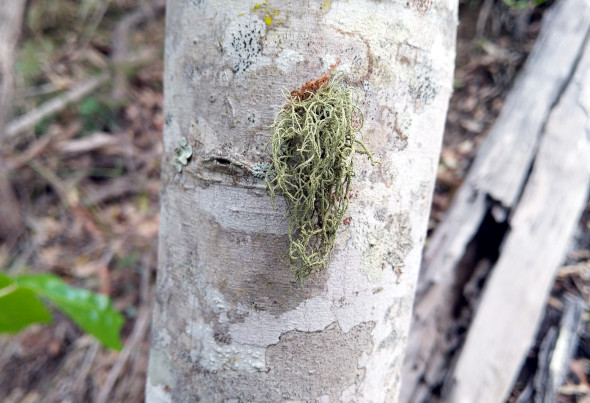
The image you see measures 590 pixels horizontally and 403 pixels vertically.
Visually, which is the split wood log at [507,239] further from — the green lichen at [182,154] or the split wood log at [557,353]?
the green lichen at [182,154]

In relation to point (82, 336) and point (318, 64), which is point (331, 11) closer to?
point (318, 64)

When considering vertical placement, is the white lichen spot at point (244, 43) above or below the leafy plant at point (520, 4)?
below

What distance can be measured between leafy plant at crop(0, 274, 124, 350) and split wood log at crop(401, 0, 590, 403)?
4.02 feet

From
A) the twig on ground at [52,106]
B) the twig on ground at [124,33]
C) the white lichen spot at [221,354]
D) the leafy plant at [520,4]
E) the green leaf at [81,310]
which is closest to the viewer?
the white lichen spot at [221,354]

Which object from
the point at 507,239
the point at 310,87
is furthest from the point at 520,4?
the point at 310,87

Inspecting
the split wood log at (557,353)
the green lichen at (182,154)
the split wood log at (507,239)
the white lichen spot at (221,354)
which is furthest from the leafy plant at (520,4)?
the white lichen spot at (221,354)

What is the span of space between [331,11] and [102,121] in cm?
305

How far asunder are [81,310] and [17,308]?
8.5 inches

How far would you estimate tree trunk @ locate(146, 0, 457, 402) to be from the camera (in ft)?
2.52

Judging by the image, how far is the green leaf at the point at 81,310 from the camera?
4.75 ft

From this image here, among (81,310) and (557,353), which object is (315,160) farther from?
(557,353)

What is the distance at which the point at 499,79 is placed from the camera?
244 centimetres

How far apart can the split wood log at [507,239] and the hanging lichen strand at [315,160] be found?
3.26 feet

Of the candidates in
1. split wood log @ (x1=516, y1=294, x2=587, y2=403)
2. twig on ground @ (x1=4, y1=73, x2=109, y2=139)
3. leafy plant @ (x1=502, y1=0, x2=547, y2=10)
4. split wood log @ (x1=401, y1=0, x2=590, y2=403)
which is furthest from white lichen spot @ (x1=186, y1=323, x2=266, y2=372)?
twig on ground @ (x1=4, y1=73, x2=109, y2=139)
